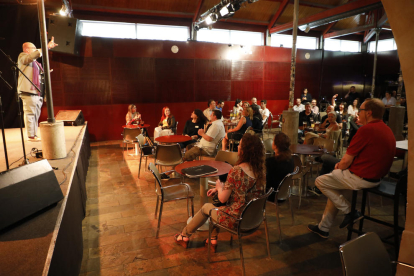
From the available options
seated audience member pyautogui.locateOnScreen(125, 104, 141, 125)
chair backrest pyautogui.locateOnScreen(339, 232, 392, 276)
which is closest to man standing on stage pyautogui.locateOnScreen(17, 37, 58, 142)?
seated audience member pyautogui.locateOnScreen(125, 104, 141, 125)

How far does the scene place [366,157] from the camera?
287 centimetres

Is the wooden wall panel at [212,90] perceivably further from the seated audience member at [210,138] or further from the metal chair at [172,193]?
the metal chair at [172,193]

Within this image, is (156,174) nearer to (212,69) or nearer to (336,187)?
(336,187)

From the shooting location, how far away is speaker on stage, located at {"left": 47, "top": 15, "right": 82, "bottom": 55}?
750 centimetres

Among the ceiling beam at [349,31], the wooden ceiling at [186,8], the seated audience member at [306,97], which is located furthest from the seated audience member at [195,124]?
the ceiling beam at [349,31]

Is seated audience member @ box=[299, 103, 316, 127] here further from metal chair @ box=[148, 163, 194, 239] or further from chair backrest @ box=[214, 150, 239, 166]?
metal chair @ box=[148, 163, 194, 239]

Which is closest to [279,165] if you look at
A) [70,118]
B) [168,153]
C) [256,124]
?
[168,153]

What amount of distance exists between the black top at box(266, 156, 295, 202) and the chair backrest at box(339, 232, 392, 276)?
1.50 metres

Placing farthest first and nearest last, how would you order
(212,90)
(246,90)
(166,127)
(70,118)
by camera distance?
1. (246,90)
2. (212,90)
3. (70,118)
4. (166,127)

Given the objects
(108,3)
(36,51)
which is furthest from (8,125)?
(108,3)

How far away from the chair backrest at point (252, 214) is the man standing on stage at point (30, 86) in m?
3.91

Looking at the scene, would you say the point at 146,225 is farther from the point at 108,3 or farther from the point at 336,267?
the point at 108,3

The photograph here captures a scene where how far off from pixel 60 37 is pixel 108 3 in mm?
2684

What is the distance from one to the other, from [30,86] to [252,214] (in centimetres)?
438
